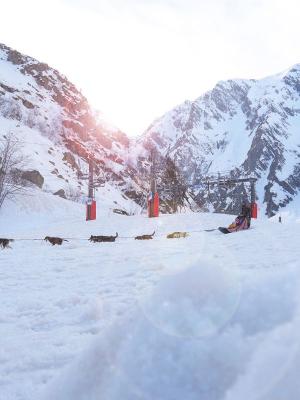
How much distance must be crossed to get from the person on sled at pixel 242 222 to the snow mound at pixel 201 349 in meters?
13.6

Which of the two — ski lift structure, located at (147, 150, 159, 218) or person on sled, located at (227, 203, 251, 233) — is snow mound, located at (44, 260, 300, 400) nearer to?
person on sled, located at (227, 203, 251, 233)

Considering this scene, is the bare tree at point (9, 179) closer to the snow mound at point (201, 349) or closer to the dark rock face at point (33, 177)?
the dark rock face at point (33, 177)

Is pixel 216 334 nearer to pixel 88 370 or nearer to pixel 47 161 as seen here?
pixel 88 370

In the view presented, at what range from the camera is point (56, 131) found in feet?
218

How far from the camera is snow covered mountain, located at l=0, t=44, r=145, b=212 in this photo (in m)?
49.2

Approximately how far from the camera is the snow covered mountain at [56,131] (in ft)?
162

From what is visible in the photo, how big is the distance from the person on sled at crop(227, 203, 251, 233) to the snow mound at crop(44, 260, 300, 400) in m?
13.6

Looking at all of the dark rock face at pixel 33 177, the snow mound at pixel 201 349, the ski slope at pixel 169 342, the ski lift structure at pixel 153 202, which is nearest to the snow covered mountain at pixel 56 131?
the dark rock face at pixel 33 177

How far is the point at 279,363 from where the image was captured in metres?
1.81

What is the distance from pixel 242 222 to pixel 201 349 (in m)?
14.8

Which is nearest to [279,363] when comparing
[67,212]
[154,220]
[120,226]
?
[120,226]

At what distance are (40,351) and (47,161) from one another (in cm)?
A: 4935

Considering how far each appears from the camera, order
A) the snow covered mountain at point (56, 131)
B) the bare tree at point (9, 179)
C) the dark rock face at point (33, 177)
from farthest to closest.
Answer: the snow covered mountain at point (56, 131) < the dark rock face at point (33, 177) < the bare tree at point (9, 179)

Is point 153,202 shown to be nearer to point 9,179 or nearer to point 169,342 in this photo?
point 9,179
